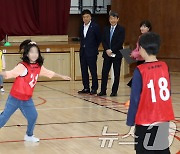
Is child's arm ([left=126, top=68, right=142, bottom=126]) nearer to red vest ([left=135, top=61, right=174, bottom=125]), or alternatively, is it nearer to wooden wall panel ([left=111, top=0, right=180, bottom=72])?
red vest ([left=135, top=61, right=174, bottom=125])

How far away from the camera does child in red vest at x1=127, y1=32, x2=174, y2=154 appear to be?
3945mm

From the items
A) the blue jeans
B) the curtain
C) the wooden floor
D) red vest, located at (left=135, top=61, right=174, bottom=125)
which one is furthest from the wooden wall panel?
red vest, located at (left=135, top=61, right=174, bottom=125)

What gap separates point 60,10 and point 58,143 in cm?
1092

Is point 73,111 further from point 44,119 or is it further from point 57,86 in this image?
point 57,86

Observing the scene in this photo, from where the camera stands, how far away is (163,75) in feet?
13.1

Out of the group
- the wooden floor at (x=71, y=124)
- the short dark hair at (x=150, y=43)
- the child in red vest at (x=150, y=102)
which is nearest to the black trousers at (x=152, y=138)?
the child in red vest at (x=150, y=102)

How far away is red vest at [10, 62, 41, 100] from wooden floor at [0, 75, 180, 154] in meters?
0.66

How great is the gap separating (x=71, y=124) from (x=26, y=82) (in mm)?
1723

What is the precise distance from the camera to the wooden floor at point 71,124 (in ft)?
19.4

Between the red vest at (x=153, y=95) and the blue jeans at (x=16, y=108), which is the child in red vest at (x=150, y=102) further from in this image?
the blue jeans at (x=16, y=108)

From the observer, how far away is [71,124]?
7441 mm

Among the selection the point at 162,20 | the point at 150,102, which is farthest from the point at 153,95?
the point at 162,20

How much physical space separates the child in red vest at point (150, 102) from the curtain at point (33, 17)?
40.6 ft

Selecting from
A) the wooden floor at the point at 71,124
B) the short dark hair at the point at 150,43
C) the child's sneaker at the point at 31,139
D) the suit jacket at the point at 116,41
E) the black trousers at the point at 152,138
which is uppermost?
the short dark hair at the point at 150,43
